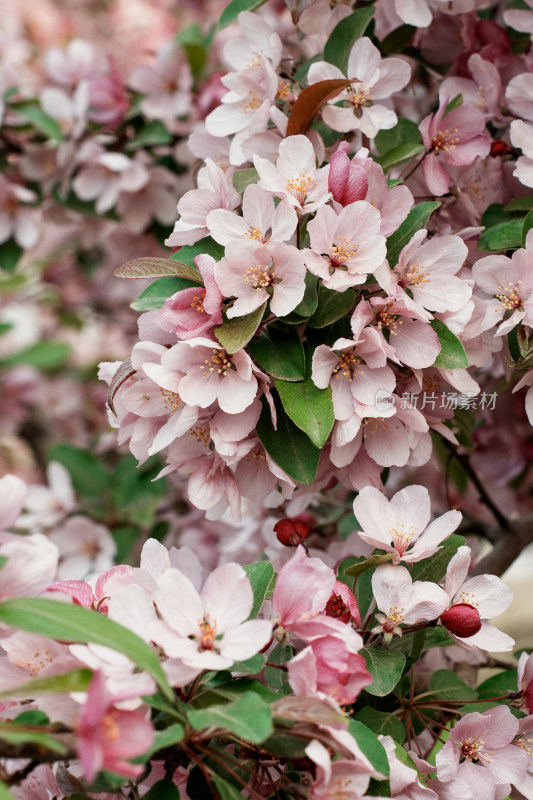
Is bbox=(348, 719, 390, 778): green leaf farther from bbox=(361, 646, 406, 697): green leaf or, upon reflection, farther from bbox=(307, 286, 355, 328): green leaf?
bbox=(307, 286, 355, 328): green leaf

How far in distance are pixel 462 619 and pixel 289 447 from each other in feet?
0.75

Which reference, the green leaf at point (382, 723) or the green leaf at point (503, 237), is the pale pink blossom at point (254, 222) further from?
the green leaf at point (382, 723)

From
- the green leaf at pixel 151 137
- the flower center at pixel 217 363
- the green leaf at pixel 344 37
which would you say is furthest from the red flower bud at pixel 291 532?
the green leaf at pixel 151 137

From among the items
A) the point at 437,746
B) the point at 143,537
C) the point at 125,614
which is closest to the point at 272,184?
the point at 125,614

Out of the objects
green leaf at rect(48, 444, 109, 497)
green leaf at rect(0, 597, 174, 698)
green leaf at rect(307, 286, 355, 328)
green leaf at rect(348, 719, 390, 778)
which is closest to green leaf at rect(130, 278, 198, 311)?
green leaf at rect(307, 286, 355, 328)

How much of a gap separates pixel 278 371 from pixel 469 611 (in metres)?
0.28

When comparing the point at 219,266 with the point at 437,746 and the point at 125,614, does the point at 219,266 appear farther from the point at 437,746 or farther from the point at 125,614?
the point at 437,746

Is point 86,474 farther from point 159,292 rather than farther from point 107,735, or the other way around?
point 107,735

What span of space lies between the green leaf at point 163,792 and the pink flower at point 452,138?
673mm

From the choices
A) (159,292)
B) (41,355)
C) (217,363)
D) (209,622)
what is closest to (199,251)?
(159,292)

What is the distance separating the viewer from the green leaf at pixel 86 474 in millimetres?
1689

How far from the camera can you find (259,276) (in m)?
0.79

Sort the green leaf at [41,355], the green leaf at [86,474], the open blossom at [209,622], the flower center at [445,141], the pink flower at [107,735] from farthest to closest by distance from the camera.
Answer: the green leaf at [41,355] < the green leaf at [86,474] < the flower center at [445,141] < the open blossom at [209,622] < the pink flower at [107,735]

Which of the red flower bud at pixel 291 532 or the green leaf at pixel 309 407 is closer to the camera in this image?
the green leaf at pixel 309 407
